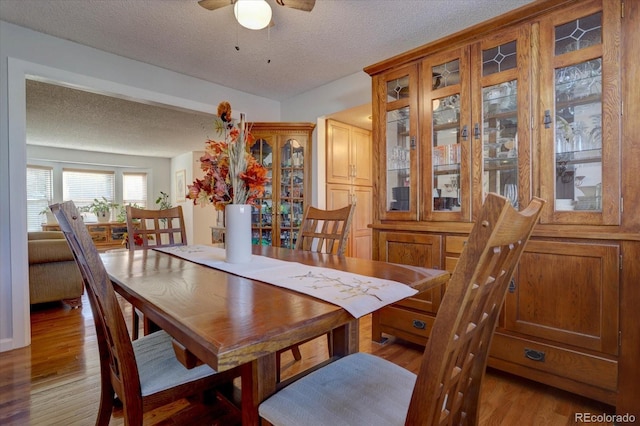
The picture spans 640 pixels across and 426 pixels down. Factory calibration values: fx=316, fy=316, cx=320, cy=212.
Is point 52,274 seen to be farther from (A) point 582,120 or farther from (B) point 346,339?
(A) point 582,120

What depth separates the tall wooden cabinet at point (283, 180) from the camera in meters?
3.77

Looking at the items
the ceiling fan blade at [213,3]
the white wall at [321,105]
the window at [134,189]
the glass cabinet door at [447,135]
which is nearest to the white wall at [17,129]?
the ceiling fan blade at [213,3]

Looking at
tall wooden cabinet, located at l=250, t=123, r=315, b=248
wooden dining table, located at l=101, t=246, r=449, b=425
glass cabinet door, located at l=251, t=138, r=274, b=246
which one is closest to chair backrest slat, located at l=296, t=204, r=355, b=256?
wooden dining table, located at l=101, t=246, r=449, b=425

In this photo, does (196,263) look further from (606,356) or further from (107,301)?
(606,356)

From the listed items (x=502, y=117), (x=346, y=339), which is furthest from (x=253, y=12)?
(x=346, y=339)

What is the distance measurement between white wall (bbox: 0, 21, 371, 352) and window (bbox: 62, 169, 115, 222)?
568 cm

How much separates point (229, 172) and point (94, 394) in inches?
58.8

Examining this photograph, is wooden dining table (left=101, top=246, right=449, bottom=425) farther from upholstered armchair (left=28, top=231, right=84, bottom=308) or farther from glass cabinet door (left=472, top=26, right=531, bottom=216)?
upholstered armchair (left=28, top=231, right=84, bottom=308)

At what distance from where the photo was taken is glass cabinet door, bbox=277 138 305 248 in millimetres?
3799

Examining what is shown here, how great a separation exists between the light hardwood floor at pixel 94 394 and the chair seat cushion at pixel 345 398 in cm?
86

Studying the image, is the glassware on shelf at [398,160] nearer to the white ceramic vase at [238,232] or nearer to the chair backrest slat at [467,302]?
the white ceramic vase at [238,232]

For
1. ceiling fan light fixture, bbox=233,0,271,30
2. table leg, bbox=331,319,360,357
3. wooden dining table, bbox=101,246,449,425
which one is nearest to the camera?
wooden dining table, bbox=101,246,449,425

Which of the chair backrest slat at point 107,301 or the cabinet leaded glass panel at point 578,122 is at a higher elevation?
the cabinet leaded glass panel at point 578,122
